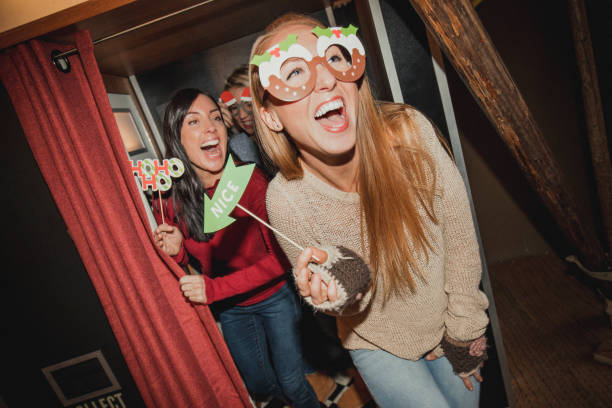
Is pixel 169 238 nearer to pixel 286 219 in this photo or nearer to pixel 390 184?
pixel 286 219

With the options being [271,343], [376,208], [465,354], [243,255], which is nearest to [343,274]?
[376,208]

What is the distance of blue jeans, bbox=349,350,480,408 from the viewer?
1.15m

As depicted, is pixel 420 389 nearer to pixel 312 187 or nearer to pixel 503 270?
pixel 312 187

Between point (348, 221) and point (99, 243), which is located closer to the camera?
point (348, 221)

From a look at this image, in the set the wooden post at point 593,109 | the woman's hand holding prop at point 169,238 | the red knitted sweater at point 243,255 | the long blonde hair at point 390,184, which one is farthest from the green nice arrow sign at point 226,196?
the wooden post at point 593,109

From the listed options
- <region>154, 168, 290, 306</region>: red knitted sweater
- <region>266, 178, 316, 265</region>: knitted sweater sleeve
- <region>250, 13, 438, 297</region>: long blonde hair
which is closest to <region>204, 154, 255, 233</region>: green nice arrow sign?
<region>266, 178, 316, 265</region>: knitted sweater sleeve

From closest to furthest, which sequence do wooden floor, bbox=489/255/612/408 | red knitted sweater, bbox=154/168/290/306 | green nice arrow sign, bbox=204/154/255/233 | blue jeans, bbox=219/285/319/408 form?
green nice arrow sign, bbox=204/154/255/233
red knitted sweater, bbox=154/168/290/306
wooden floor, bbox=489/255/612/408
blue jeans, bbox=219/285/319/408

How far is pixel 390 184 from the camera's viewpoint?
1.09 metres

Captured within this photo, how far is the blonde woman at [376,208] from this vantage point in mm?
1013

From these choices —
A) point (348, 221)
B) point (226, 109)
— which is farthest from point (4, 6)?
point (348, 221)

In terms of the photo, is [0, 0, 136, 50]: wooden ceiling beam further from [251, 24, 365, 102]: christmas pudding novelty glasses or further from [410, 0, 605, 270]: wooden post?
[410, 0, 605, 270]: wooden post

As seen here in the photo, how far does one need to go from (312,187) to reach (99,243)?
122 centimetres

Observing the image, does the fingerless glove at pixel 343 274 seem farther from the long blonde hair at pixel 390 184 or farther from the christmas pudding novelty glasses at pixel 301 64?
the christmas pudding novelty glasses at pixel 301 64

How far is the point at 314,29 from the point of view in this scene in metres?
1.01
